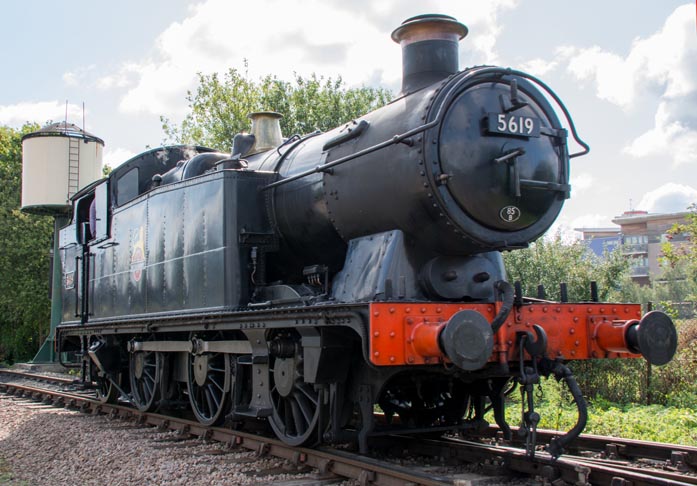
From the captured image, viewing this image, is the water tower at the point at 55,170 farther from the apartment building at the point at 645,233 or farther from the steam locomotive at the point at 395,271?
the apartment building at the point at 645,233

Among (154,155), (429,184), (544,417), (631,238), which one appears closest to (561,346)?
(429,184)

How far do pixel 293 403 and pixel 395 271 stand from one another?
175 cm

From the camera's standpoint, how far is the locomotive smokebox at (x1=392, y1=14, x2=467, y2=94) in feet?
19.9

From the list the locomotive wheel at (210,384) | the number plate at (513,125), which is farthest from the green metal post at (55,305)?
the number plate at (513,125)

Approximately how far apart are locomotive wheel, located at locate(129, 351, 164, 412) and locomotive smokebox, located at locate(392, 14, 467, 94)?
491 cm

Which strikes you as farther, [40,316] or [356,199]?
[40,316]

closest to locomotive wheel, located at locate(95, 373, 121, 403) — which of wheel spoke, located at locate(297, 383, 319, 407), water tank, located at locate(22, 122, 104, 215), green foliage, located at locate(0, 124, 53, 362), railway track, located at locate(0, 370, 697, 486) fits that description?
railway track, located at locate(0, 370, 697, 486)

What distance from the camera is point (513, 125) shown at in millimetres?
5578

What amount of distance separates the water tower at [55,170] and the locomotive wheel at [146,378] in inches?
393

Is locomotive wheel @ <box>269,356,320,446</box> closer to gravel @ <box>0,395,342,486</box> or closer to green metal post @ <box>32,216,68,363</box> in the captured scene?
gravel @ <box>0,395,342,486</box>

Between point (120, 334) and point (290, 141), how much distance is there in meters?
4.36

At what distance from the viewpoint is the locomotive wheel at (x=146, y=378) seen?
349 inches

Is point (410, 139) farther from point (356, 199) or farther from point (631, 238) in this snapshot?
point (631, 238)

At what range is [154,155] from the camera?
10.1 m
